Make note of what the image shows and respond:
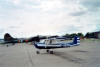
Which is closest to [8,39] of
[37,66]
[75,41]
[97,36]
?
[75,41]

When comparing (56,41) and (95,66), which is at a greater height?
(56,41)

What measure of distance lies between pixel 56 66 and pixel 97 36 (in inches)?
4109

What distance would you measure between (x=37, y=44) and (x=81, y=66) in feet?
30.6

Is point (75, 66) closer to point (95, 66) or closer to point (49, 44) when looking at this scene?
point (95, 66)

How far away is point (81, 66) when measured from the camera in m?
6.95

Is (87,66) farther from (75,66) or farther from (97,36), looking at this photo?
(97,36)

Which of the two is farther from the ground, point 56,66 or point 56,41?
point 56,41

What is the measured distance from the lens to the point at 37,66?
7.54 m

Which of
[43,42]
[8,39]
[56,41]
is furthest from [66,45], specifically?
[8,39]

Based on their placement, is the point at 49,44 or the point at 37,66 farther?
the point at 49,44

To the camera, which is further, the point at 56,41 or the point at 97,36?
the point at 97,36

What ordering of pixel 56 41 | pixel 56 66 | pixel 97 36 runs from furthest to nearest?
pixel 97 36 < pixel 56 41 < pixel 56 66

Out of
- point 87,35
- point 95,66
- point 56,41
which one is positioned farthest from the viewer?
point 87,35

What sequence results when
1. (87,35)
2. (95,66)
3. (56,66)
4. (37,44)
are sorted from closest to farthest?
(95,66) < (56,66) < (37,44) < (87,35)
